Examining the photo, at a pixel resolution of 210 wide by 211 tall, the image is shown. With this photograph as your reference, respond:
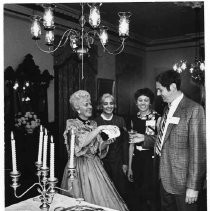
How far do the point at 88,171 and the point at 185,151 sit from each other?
792 mm

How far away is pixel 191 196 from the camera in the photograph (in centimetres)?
180

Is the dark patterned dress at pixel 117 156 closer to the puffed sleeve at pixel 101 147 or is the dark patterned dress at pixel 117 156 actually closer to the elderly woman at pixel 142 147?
the elderly woman at pixel 142 147

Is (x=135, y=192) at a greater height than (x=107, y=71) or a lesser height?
lesser

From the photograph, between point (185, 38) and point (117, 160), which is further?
point (185, 38)

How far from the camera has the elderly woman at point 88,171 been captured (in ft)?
7.23

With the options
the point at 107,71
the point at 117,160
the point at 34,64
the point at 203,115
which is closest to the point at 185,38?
the point at 107,71

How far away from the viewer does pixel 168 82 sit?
2000mm

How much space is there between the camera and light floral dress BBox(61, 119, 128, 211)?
221 centimetres

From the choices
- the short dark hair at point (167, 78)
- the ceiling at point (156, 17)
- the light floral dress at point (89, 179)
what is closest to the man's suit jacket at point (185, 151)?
the short dark hair at point (167, 78)

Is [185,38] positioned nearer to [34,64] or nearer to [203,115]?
[34,64]

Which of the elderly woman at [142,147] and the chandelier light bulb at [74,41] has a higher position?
the chandelier light bulb at [74,41]

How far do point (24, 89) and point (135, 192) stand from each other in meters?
1.94

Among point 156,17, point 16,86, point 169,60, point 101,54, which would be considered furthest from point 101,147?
point 169,60

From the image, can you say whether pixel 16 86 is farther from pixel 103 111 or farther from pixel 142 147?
pixel 142 147
